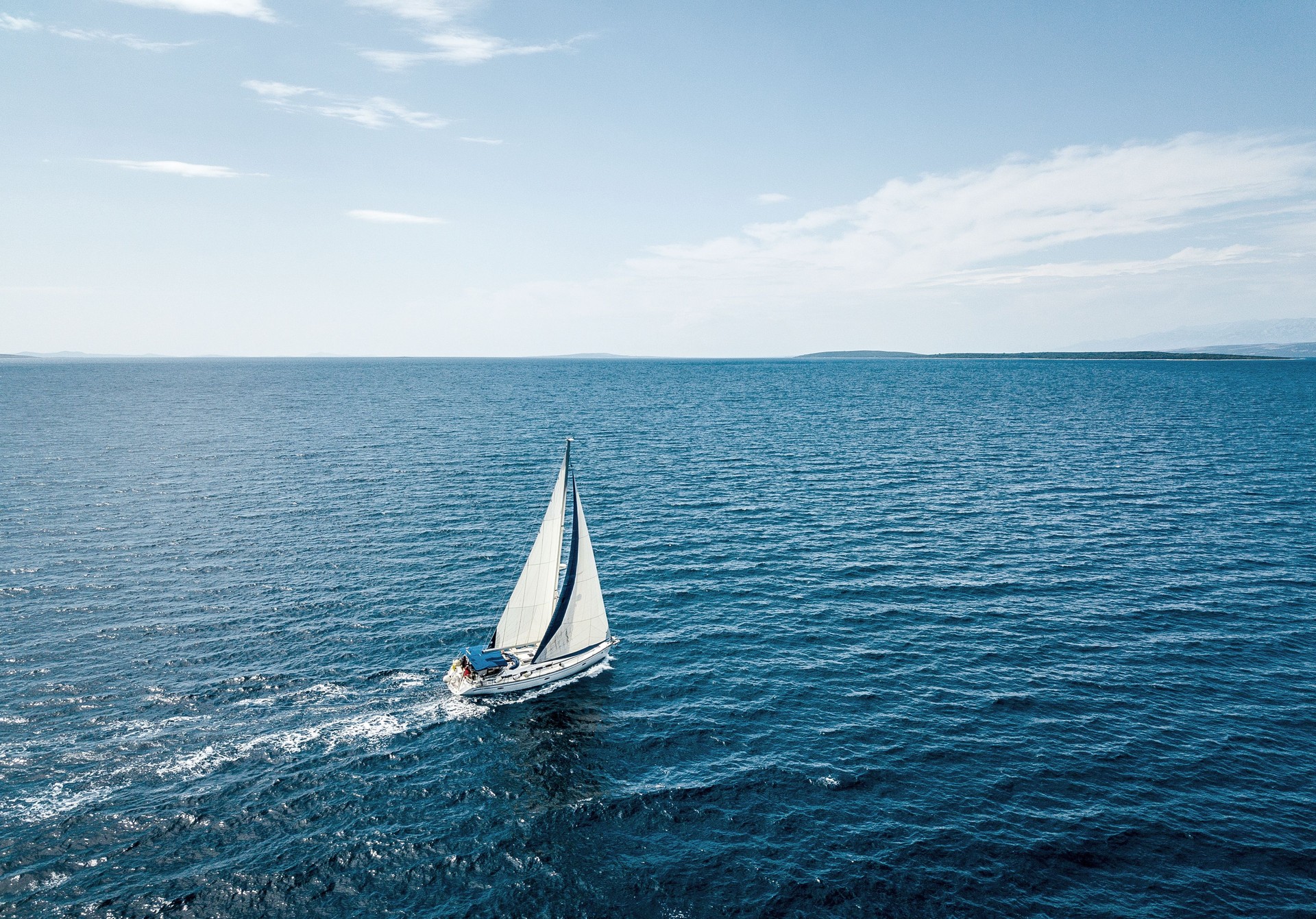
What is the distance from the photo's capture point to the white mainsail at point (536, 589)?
49469 mm

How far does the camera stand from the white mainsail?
162 ft

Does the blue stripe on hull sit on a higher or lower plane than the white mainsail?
lower

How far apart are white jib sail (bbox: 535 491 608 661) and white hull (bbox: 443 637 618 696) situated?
0.59 metres

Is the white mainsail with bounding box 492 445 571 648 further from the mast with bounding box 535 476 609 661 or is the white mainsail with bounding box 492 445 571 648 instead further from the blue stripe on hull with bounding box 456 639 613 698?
the blue stripe on hull with bounding box 456 639 613 698

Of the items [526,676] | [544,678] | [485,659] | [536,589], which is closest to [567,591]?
[536,589]

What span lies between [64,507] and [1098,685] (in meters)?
111

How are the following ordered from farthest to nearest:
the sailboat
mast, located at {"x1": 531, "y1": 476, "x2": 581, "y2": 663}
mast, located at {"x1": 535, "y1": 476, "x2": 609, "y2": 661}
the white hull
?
mast, located at {"x1": 535, "y1": 476, "x2": 609, "y2": 661}, mast, located at {"x1": 531, "y1": 476, "x2": 581, "y2": 663}, the sailboat, the white hull

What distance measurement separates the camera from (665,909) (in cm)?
3036

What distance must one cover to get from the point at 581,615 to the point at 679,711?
→ 1055 centimetres

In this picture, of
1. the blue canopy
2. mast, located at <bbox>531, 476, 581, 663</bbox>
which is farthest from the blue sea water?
mast, located at <bbox>531, 476, 581, 663</bbox>

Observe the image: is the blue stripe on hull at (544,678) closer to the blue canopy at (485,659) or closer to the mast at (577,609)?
the mast at (577,609)

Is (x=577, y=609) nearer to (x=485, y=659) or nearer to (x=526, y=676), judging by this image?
(x=526, y=676)

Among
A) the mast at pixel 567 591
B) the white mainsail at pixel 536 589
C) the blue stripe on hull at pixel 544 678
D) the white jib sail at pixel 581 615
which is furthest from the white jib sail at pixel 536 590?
the blue stripe on hull at pixel 544 678

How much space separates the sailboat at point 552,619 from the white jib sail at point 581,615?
0.17 feet
